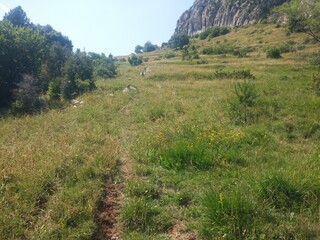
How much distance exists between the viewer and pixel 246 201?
188 inches

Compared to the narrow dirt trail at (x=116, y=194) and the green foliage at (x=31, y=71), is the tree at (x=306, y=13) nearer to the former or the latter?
the green foliage at (x=31, y=71)

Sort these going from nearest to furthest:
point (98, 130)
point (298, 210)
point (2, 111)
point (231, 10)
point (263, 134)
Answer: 1. point (298, 210)
2. point (263, 134)
3. point (98, 130)
4. point (2, 111)
5. point (231, 10)

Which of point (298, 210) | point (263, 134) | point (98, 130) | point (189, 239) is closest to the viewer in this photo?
point (189, 239)

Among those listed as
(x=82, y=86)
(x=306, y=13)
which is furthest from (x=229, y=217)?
(x=306, y=13)

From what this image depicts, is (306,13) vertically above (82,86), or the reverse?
(306,13)

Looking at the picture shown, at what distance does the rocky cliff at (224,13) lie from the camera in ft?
353

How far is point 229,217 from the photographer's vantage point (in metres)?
4.58

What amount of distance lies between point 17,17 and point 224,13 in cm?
11610

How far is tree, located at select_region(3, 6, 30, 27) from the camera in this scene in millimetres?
47759

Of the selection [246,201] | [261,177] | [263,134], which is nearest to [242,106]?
[263,134]

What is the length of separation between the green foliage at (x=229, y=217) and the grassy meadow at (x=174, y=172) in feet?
0.06

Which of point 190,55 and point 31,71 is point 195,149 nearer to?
point 31,71

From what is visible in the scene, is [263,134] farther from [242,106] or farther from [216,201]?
[216,201]

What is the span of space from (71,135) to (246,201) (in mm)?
7077
